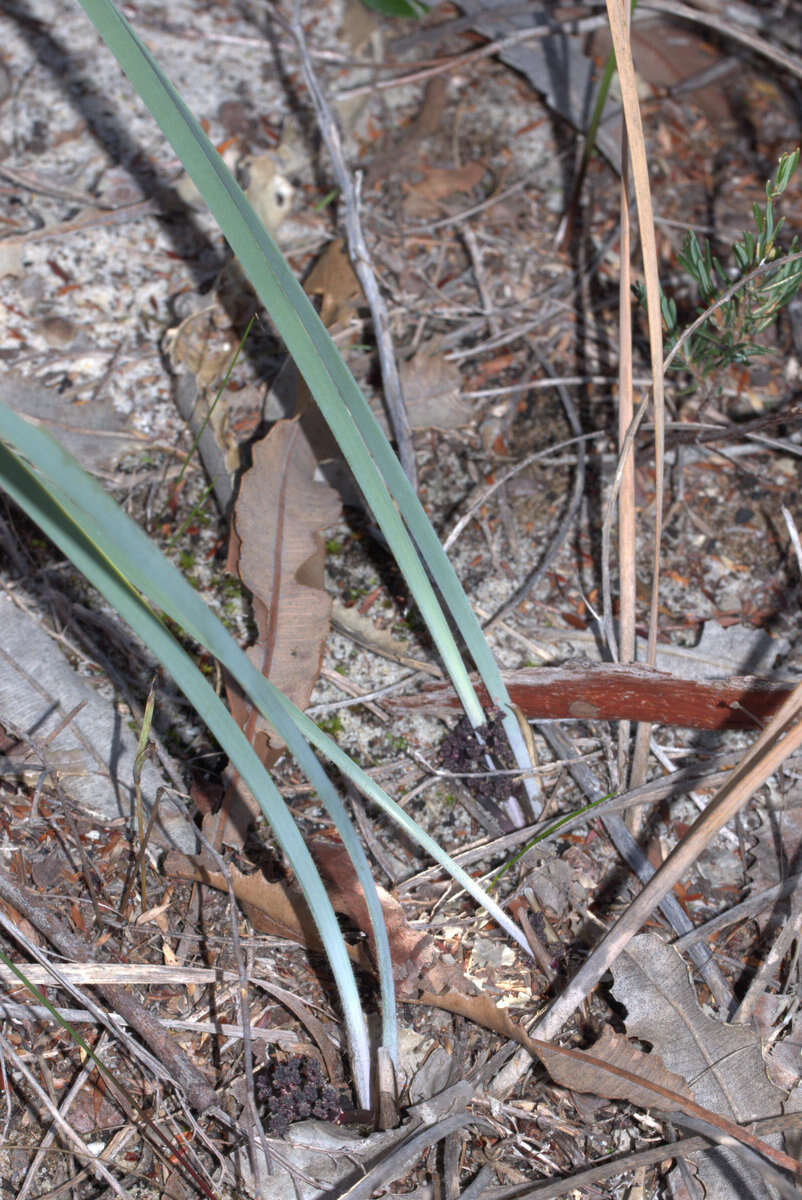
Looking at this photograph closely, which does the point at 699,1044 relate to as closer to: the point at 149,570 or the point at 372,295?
the point at 149,570

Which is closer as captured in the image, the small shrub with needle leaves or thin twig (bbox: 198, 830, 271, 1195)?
thin twig (bbox: 198, 830, 271, 1195)

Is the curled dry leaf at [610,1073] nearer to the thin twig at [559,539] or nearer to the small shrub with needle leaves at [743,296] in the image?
the thin twig at [559,539]

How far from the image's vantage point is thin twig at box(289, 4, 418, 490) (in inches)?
61.8

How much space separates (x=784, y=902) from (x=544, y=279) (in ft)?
4.29

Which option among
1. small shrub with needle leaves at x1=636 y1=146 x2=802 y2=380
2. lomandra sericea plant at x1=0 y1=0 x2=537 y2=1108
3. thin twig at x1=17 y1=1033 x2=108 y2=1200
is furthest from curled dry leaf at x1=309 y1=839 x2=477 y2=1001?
small shrub with needle leaves at x1=636 y1=146 x2=802 y2=380

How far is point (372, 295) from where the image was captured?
1678 millimetres

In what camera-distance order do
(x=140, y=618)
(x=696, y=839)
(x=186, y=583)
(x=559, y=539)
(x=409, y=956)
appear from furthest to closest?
(x=559, y=539)
(x=409, y=956)
(x=696, y=839)
(x=140, y=618)
(x=186, y=583)

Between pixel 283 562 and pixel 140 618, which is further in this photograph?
pixel 283 562

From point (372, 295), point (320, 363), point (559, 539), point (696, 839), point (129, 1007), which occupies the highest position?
point (372, 295)

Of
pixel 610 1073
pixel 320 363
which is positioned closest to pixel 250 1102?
pixel 610 1073

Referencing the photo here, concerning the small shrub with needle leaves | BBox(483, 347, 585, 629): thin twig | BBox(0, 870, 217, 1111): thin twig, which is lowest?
BBox(0, 870, 217, 1111): thin twig

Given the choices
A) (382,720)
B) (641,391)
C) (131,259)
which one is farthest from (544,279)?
(382,720)

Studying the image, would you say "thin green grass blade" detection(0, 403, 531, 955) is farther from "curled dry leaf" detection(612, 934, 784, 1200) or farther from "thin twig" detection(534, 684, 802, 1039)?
"curled dry leaf" detection(612, 934, 784, 1200)

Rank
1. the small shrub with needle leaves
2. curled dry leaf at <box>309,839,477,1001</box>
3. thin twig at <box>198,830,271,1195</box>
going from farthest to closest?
the small shrub with needle leaves → curled dry leaf at <box>309,839,477,1001</box> → thin twig at <box>198,830,271,1195</box>
